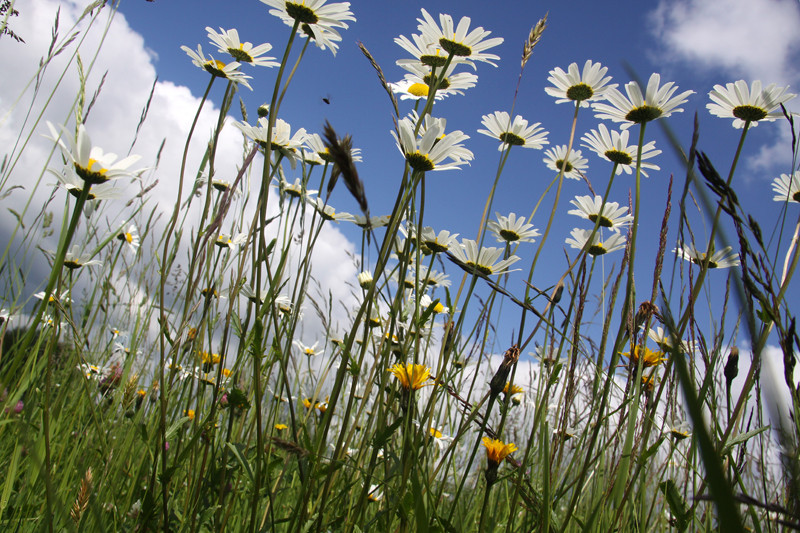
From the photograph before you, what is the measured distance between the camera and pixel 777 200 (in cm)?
199

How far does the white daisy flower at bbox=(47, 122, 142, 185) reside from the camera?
904 mm

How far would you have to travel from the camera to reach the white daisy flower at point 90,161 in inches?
35.6

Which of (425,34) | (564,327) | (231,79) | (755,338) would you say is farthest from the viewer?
(231,79)

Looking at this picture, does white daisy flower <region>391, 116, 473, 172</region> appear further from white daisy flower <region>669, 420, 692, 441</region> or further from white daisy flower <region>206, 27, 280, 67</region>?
white daisy flower <region>669, 420, 692, 441</region>

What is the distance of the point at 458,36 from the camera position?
1.54 meters

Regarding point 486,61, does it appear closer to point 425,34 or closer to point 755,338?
point 425,34

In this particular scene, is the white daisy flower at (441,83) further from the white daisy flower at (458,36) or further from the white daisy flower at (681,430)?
the white daisy flower at (681,430)

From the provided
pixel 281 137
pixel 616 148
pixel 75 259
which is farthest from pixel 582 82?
pixel 75 259

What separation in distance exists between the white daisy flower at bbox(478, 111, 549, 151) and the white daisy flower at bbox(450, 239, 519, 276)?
1.80 feet

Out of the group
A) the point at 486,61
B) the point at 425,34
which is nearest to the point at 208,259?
the point at 425,34

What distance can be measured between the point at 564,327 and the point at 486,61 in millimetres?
885

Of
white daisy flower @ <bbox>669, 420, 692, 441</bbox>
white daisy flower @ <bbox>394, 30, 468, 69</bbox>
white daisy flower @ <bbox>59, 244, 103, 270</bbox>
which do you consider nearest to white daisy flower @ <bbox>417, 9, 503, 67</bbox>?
white daisy flower @ <bbox>394, 30, 468, 69</bbox>

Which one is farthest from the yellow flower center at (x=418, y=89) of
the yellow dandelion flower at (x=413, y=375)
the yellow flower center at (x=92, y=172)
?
the yellow flower center at (x=92, y=172)

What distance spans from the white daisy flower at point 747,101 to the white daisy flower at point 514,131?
0.60 metres
